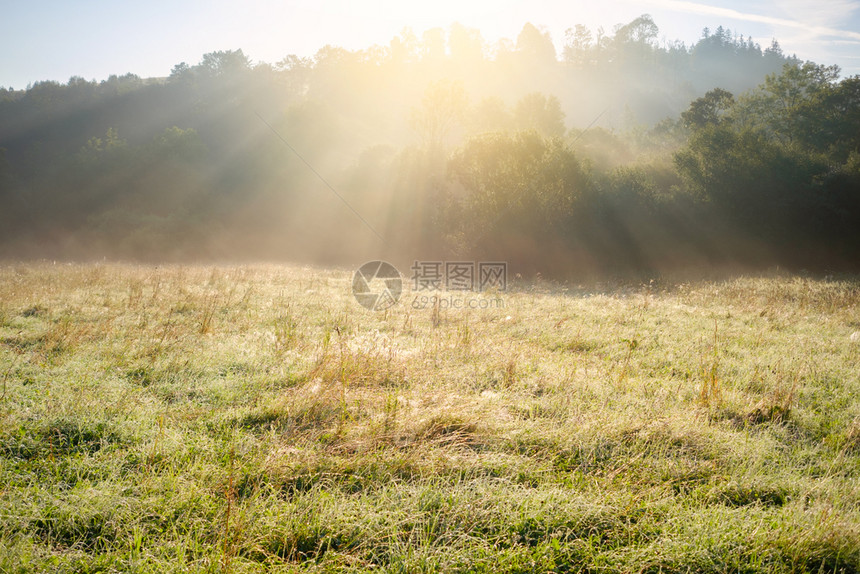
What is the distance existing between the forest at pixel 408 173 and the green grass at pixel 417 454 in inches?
787

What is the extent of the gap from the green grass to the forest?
19986 mm

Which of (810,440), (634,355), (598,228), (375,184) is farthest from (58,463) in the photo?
(375,184)

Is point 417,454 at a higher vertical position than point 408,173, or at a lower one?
lower

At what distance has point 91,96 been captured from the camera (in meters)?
51.4

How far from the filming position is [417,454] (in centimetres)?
340

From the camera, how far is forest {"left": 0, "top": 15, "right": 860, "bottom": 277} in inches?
936

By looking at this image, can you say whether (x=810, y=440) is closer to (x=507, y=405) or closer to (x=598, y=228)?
(x=507, y=405)

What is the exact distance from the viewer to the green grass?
254 cm

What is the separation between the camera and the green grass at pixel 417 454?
254cm

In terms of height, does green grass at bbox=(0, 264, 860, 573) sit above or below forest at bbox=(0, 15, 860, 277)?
→ below

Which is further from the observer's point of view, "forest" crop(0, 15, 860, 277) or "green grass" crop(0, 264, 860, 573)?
"forest" crop(0, 15, 860, 277)

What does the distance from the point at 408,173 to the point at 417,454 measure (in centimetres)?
3226

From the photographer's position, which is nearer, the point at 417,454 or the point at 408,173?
the point at 417,454

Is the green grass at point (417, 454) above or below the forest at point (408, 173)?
below
